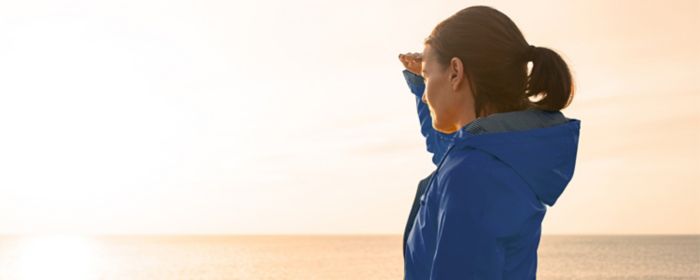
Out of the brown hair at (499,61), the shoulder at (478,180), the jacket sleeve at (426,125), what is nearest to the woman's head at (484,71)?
the brown hair at (499,61)

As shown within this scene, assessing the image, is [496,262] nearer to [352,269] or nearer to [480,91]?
[480,91]

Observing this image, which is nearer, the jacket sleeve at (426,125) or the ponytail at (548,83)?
the ponytail at (548,83)

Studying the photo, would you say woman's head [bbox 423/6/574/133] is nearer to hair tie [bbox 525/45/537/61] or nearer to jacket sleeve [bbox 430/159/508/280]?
hair tie [bbox 525/45/537/61]

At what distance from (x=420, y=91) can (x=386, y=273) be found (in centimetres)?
7177

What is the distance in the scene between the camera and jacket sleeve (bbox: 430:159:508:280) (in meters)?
1.98

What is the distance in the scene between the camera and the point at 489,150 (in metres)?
2.08

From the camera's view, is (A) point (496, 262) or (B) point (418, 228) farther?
(B) point (418, 228)

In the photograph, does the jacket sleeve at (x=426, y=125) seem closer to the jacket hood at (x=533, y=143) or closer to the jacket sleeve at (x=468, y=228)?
the jacket hood at (x=533, y=143)

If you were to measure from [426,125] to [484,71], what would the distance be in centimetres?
101

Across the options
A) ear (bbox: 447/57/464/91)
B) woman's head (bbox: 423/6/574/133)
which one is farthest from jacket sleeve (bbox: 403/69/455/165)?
ear (bbox: 447/57/464/91)

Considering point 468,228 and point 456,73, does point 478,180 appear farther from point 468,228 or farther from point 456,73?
point 456,73

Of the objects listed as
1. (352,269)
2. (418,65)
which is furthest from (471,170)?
(352,269)

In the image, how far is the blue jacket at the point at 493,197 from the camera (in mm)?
1991

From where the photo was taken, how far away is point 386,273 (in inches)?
2913
